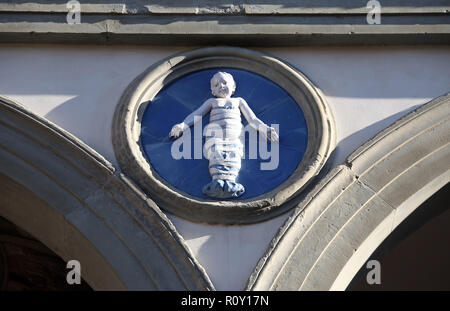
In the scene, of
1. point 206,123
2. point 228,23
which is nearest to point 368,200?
point 206,123

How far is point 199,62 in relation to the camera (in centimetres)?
851

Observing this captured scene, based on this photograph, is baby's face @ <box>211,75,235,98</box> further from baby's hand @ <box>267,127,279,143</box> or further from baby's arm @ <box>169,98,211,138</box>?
baby's hand @ <box>267,127,279,143</box>

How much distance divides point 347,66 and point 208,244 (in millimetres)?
1726

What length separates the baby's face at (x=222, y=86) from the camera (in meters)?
8.34

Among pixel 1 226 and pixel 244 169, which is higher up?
pixel 1 226

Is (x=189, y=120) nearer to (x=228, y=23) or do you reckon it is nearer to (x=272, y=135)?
(x=272, y=135)

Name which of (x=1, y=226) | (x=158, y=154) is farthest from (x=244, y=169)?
(x=1, y=226)

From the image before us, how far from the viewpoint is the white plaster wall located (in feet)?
27.2

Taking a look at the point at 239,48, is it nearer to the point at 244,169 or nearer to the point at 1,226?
the point at 244,169

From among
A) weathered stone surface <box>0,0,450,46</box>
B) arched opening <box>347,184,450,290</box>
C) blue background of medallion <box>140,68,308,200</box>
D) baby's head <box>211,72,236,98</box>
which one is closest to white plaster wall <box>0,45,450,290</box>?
weathered stone surface <box>0,0,450,46</box>

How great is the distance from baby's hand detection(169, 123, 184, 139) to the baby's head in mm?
362

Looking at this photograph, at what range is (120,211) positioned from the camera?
26.0 ft

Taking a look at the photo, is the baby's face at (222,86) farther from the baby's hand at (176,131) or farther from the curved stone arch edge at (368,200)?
the curved stone arch edge at (368,200)

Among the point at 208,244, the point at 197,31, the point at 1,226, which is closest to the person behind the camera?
the point at 208,244
